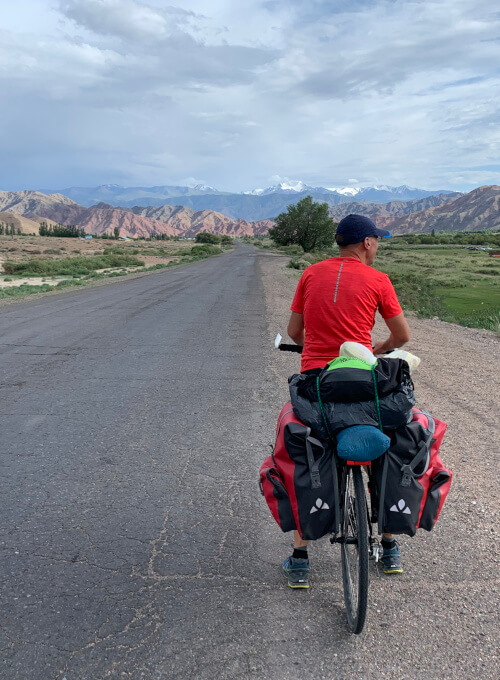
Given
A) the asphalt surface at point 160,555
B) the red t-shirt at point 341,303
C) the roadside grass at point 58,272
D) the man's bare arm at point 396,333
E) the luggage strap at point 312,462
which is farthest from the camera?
the roadside grass at point 58,272

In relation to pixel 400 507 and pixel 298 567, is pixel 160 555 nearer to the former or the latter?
pixel 298 567

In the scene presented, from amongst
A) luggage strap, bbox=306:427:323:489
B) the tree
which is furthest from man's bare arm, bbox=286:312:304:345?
the tree

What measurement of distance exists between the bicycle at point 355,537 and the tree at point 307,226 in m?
66.6

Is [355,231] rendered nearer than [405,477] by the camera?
No

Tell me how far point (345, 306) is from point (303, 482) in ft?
3.37

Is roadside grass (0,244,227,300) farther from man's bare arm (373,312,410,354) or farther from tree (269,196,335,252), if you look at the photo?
Result: tree (269,196,335,252)

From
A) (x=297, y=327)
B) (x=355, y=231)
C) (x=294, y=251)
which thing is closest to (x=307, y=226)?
(x=294, y=251)

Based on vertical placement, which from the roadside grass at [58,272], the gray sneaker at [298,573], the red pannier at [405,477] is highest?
the red pannier at [405,477]

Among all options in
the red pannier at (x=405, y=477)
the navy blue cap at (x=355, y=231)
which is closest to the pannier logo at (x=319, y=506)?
the red pannier at (x=405, y=477)

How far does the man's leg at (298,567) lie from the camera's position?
3.10 metres

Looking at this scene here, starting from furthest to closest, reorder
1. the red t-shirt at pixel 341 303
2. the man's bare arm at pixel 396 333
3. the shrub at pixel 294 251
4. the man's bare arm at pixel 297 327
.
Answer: the shrub at pixel 294 251 < the man's bare arm at pixel 297 327 < the man's bare arm at pixel 396 333 < the red t-shirt at pixel 341 303

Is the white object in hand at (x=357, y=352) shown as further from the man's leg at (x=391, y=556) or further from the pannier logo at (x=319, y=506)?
the man's leg at (x=391, y=556)

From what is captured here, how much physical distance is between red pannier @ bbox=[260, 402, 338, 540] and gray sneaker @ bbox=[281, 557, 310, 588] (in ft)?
1.39

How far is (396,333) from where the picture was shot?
3266 mm
